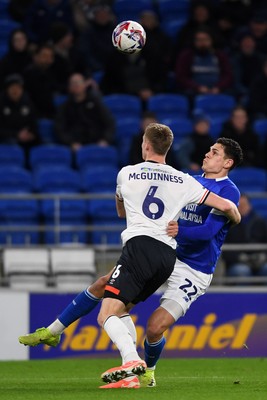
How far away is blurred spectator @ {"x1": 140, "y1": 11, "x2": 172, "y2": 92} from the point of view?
18797 millimetres

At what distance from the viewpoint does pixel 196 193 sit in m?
8.85

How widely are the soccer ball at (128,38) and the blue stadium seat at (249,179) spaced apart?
6264mm

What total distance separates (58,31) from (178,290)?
9.73m

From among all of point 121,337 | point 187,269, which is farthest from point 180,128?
point 121,337

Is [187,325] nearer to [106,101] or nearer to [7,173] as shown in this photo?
[7,173]

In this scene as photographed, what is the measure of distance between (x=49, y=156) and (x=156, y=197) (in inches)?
316

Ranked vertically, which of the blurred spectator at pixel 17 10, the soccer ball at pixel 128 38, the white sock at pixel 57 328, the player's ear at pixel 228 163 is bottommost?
the white sock at pixel 57 328

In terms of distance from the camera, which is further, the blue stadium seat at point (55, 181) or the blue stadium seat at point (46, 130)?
the blue stadium seat at point (46, 130)

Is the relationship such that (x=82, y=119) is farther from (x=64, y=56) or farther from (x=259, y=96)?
(x=259, y=96)

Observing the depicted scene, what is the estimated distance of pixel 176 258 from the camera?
9586 millimetres

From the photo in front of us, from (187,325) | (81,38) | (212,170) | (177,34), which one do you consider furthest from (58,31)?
(212,170)

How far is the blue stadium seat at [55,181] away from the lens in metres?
16.2

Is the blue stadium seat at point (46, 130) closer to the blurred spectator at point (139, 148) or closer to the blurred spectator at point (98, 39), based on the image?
the blurred spectator at point (139, 148)

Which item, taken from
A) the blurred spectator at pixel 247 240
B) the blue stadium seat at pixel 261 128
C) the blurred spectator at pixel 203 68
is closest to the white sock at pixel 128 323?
the blurred spectator at pixel 247 240
